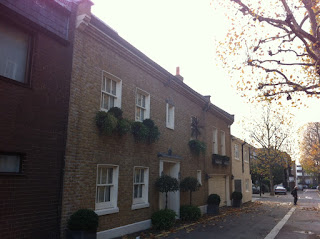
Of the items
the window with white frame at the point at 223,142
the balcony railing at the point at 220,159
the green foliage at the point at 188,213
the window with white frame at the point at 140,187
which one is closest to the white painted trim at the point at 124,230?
the window with white frame at the point at 140,187

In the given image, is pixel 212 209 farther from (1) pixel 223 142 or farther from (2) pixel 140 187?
(2) pixel 140 187

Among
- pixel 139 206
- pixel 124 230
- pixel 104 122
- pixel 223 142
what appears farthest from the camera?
pixel 223 142

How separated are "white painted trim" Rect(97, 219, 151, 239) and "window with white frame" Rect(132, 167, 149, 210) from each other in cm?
64

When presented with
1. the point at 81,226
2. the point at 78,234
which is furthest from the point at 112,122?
the point at 78,234

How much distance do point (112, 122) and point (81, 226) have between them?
10.5 ft

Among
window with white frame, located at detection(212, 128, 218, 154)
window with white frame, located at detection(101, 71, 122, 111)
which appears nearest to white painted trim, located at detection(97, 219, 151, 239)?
window with white frame, located at detection(101, 71, 122, 111)

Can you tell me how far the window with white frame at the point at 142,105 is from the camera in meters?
11.8

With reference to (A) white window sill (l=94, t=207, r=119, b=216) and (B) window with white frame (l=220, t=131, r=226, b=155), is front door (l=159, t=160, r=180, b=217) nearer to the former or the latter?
(A) white window sill (l=94, t=207, r=119, b=216)

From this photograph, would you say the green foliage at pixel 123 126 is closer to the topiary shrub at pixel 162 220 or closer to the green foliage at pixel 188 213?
the topiary shrub at pixel 162 220

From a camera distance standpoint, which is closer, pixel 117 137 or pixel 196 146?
pixel 117 137

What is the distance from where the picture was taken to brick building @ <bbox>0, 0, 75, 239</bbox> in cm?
652

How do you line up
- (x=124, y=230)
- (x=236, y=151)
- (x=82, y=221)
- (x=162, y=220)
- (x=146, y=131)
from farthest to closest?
(x=236, y=151), (x=162, y=220), (x=146, y=131), (x=124, y=230), (x=82, y=221)

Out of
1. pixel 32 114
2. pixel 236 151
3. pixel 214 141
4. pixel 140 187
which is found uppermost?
pixel 214 141

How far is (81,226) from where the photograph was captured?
24.6 feet
